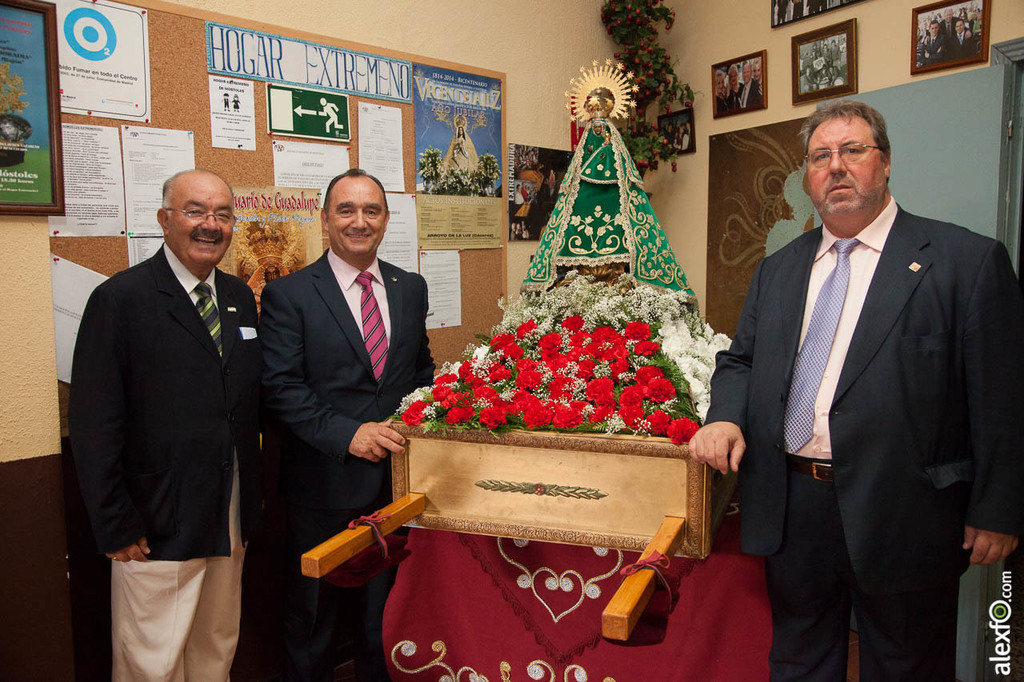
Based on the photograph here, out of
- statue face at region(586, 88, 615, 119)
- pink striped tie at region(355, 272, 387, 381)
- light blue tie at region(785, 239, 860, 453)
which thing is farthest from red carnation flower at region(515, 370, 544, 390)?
statue face at region(586, 88, 615, 119)

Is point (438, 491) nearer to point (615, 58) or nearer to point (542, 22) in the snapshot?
point (542, 22)

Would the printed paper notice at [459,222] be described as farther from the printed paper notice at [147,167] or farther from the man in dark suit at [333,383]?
the printed paper notice at [147,167]

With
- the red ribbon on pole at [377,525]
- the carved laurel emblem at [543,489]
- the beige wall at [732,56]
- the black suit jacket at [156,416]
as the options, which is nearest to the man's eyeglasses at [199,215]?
the black suit jacket at [156,416]

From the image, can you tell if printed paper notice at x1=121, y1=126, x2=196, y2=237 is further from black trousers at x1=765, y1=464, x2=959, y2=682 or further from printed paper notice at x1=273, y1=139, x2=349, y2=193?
black trousers at x1=765, y1=464, x2=959, y2=682

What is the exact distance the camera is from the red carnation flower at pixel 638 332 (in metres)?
2.11

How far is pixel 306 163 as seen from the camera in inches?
111

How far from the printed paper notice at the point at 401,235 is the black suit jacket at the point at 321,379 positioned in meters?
0.85

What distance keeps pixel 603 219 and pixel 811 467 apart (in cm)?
130

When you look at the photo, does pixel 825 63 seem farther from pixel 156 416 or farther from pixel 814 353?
pixel 156 416

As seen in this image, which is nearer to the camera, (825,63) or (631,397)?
(631,397)

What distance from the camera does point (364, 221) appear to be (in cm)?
224

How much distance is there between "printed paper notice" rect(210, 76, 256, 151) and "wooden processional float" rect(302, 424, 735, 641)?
141 cm

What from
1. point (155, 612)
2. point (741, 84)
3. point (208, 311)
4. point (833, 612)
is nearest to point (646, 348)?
point (833, 612)

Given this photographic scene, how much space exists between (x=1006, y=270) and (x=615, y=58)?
291cm
